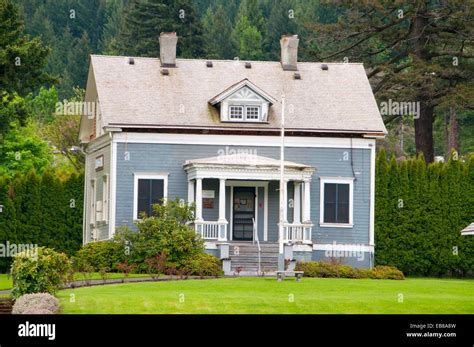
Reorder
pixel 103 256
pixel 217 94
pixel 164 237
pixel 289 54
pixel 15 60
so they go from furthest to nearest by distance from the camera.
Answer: pixel 289 54 → pixel 15 60 → pixel 217 94 → pixel 103 256 → pixel 164 237

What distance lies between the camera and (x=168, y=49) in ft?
180

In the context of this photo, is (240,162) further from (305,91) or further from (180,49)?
(180,49)

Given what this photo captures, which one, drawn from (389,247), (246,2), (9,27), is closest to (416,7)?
(389,247)

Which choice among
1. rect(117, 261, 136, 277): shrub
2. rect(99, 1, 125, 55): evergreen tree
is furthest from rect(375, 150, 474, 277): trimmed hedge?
rect(99, 1, 125, 55): evergreen tree

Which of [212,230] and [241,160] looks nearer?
[212,230]

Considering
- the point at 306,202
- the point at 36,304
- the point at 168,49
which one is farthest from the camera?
the point at 168,49

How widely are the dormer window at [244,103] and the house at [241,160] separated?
0.12 ft

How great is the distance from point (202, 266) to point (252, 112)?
26.2 feet

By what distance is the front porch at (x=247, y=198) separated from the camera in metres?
50.4

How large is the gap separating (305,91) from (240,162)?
5.43 meters

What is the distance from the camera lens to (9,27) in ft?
183

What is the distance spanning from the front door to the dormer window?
265 cm

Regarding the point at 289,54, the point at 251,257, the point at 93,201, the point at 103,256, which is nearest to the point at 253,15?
the point at 289,54

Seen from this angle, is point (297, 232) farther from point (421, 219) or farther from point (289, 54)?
point (289, 54)
